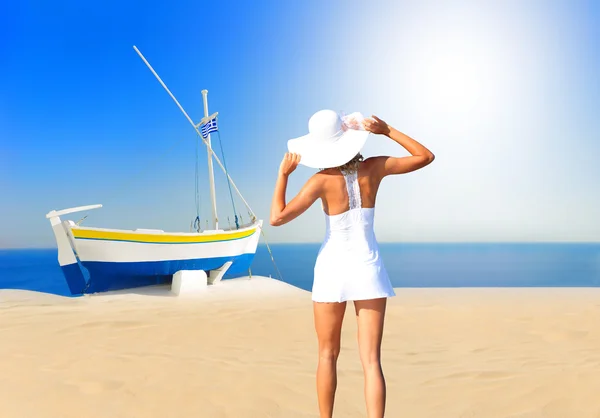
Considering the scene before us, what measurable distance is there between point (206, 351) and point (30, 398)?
211cm

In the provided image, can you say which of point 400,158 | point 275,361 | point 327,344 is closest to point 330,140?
point 400,158

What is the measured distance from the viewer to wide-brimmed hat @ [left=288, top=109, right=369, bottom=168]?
8.18ft

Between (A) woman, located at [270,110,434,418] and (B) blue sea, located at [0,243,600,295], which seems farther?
(B) blue sea, located at [0,243,600,295]

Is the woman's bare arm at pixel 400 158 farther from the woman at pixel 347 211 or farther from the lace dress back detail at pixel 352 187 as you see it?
the lace dress back detail at pixel 352 187

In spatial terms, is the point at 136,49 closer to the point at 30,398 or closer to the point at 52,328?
the point at 52,328

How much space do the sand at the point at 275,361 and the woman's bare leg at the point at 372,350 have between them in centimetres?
124

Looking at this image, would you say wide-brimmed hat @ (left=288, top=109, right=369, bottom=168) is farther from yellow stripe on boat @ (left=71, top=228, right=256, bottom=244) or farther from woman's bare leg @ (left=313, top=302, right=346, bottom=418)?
yellow stripe on boat @ (left=71, top=228, right=256, bottom=244)

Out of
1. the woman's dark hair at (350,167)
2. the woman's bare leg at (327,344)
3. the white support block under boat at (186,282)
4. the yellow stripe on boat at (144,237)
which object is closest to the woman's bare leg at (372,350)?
the woman's bare leg at (327,344)

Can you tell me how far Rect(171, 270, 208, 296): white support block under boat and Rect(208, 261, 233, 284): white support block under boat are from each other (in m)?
2.00

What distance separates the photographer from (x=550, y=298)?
10.4m

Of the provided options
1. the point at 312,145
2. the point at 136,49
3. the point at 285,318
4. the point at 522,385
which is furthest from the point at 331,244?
the point at 136,49

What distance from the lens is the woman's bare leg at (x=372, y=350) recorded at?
254cm

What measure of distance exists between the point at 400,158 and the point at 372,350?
3.25ft

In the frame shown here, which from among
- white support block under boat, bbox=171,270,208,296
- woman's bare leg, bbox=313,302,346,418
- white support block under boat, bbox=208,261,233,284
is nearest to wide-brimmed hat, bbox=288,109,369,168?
woman's bare leg, bbox=313,302,346,418
